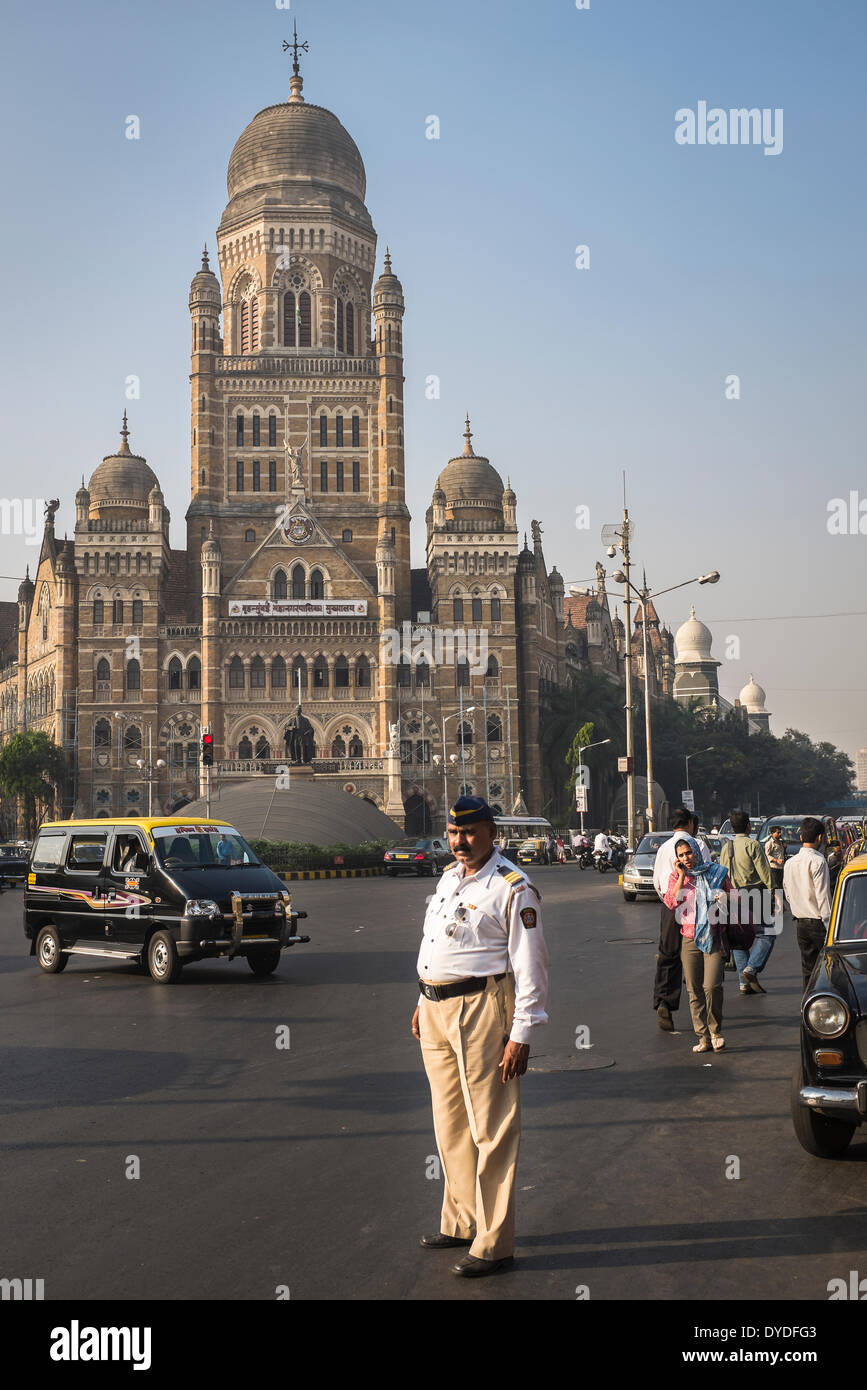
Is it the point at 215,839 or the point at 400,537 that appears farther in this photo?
the point at 400,537

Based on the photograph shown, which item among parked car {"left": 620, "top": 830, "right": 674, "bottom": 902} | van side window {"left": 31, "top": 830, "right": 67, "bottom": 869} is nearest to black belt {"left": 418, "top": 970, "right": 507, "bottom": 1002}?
van side window {"left": 31, "top": 830, "right": 67, "bottom": 869}

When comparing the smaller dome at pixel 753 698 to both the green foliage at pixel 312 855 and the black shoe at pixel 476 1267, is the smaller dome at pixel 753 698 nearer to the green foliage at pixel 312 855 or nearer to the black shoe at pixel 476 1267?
the green foliage at pixel 312 855

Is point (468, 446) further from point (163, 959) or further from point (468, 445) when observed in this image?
point (163, 959)

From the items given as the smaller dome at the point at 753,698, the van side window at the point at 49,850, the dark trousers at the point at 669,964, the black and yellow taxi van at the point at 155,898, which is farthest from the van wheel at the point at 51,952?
the smaller dome at the point at 753,698

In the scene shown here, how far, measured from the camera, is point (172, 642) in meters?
71.1

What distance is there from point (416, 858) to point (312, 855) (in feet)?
11.4

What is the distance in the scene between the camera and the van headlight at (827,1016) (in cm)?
698

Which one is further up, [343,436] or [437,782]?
[343,436]

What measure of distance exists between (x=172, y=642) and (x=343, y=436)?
15379 millimetres

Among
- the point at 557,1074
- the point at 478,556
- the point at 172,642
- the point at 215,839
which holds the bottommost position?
the point at 557,1074

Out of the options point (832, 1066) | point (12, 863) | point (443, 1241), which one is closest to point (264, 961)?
point (832, 1066)

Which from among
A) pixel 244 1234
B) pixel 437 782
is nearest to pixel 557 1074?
pixel 244 1234

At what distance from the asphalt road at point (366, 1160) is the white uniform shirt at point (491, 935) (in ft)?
3.73

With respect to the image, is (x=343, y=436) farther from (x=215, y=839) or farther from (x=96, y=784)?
Answer: (x=215, y=839)
